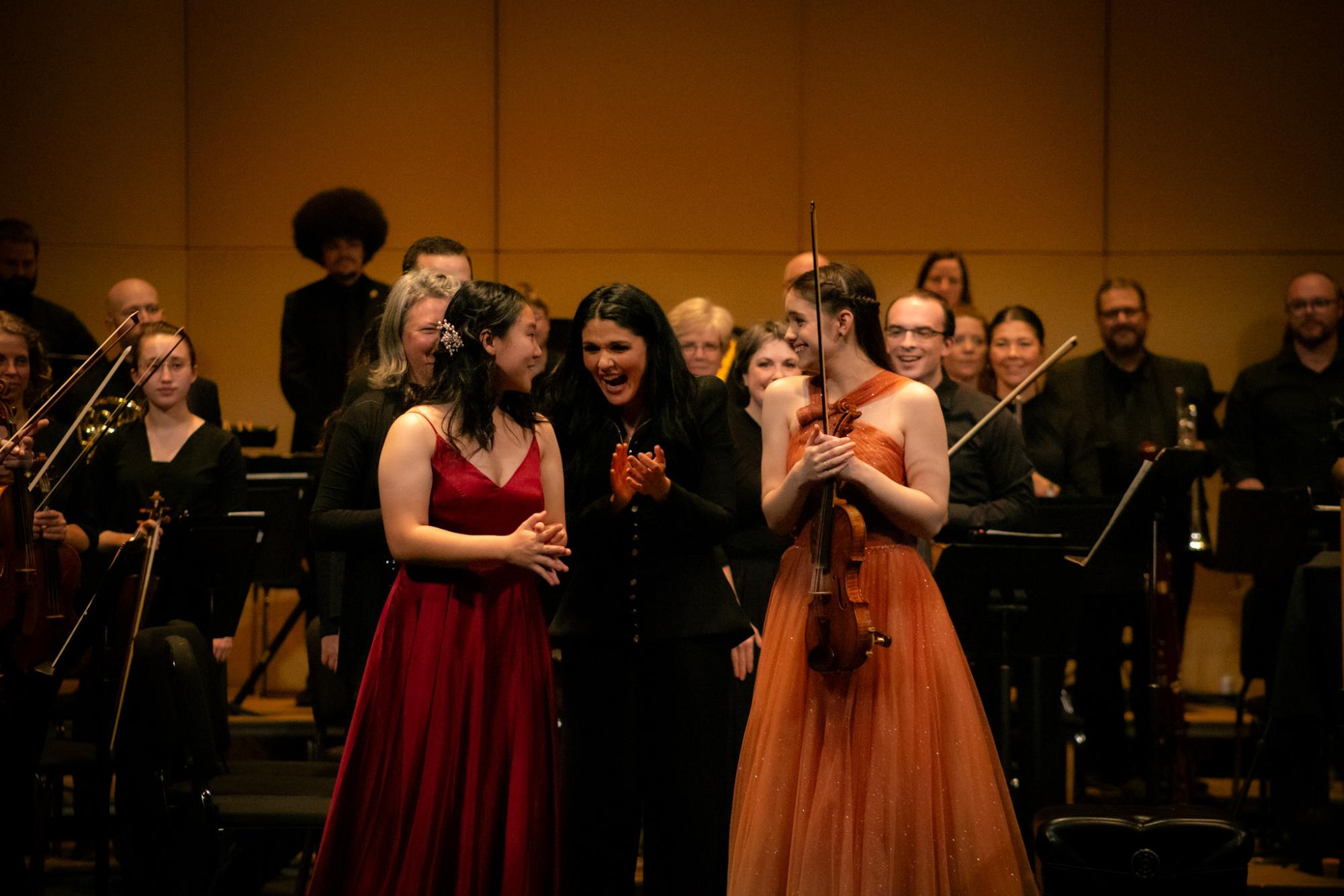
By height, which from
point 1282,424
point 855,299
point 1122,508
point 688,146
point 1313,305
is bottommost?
point 1122,508

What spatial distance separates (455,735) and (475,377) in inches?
28.3

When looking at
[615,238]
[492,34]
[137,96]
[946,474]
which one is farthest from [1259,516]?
[137,96]

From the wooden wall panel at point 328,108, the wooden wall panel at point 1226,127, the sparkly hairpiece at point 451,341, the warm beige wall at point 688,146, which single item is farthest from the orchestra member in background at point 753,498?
the wooden wall panel at point 1226,127

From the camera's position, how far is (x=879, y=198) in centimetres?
709

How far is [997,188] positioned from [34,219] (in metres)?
4.58

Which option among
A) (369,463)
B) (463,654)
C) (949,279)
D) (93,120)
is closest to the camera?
(463,654)

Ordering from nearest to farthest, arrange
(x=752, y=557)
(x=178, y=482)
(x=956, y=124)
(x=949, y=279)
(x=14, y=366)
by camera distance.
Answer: (x=14, y=366)
(x=752, y=557)
(x=178, y=482)
(x=949, y=279)
(x=956, y=124)

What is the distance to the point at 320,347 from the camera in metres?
6.12

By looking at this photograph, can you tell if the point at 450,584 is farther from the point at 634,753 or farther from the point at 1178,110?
the point at 1178,110

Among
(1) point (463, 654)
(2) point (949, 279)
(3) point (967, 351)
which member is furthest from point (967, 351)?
(1) point (463, 654)

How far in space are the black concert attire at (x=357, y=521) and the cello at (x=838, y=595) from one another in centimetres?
97

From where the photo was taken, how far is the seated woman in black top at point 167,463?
4.49m

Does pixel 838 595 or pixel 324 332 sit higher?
pixel 324 332

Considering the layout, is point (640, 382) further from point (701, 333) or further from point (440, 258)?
point (701, 333)
